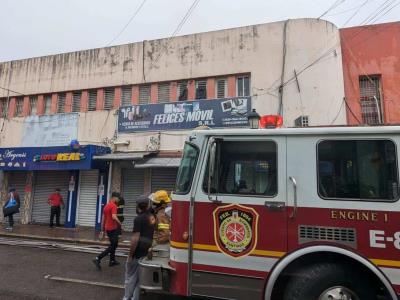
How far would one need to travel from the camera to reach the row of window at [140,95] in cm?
1520

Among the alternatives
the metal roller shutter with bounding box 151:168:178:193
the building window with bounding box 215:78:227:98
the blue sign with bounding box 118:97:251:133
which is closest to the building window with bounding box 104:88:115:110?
the blue sign with bounding box 118:97:251:133

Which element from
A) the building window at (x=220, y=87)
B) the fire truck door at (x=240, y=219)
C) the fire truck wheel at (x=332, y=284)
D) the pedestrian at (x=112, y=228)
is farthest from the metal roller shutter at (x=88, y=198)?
the fire truck wheel at (x=332, y=284)

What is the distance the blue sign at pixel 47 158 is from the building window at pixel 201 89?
4673mm

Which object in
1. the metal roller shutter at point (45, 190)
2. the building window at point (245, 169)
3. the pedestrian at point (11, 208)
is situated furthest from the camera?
the metal roller shutter at point (45, 190)

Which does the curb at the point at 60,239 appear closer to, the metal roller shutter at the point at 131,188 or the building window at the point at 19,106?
the metal roller shutter at the point at 131,188

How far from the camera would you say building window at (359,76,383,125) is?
46.4 ft

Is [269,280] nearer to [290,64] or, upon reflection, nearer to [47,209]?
[290,64]

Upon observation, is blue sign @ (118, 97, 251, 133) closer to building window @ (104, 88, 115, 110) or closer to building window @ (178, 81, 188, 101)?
building window @ (178, 81, 188, 101)

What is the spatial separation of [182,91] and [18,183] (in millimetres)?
9821

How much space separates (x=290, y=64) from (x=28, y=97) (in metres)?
13.0

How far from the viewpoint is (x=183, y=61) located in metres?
15.9

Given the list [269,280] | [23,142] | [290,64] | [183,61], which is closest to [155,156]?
[183,61]

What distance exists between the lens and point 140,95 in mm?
16578

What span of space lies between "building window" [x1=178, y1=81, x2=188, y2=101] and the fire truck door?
36.5 ft
